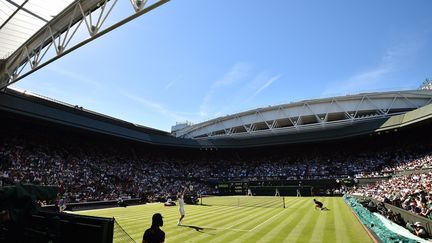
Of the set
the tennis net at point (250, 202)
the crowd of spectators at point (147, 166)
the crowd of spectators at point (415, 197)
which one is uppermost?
the crowd of spectators at point (147, 166)

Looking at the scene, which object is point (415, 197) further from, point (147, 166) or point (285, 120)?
point (147, 166)

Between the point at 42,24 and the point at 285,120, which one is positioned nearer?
the point at 42,24

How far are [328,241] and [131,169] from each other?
130 feet

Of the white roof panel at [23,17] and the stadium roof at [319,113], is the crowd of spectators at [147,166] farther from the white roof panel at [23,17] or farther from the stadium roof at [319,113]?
the white roof panel at [23,17]

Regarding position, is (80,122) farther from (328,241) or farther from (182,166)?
(328,241)

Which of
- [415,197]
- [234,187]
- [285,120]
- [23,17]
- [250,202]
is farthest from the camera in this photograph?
[285,120]

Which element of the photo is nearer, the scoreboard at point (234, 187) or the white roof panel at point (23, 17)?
the white roof panel at point (23, 17)

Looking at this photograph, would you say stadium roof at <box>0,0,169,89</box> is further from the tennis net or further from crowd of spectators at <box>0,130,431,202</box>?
the tennis net

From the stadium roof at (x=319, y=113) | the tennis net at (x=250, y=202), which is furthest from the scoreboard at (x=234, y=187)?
the tennis net at (x=250, y=202)

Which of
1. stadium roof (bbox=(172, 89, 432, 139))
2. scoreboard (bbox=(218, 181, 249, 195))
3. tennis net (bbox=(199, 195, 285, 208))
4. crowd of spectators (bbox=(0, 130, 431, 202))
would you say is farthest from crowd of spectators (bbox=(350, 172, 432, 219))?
scoreboard (bbox=(218, 181, 249, 195))

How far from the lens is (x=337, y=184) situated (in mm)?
40906

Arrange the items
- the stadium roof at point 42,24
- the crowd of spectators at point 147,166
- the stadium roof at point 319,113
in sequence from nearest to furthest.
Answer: the stadium roof at point 42,24 < the crowd of spectators at point 147,166 < the stadium roof at point 319,113

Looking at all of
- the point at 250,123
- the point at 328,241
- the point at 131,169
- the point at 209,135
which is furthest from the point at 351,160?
the point at 328,241

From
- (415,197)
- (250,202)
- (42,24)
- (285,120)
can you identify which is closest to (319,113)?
(285,120)
